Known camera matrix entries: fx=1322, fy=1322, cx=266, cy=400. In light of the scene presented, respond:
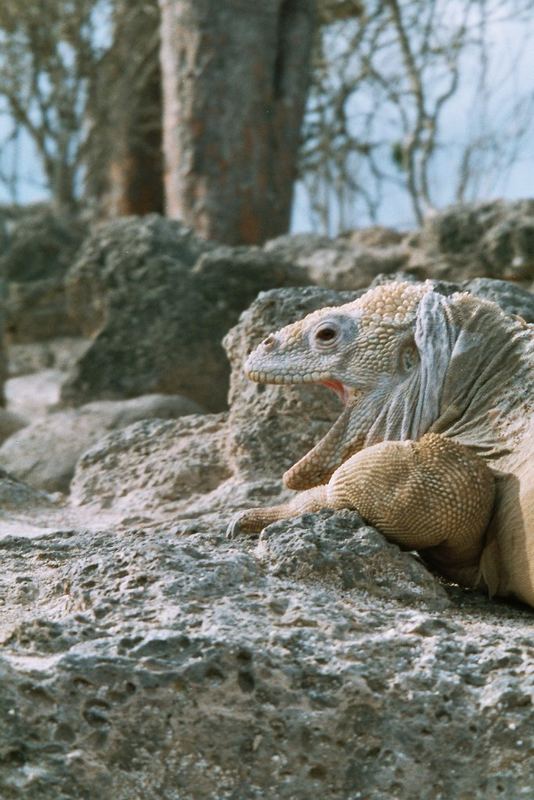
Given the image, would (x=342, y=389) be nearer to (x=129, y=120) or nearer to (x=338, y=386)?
(x=338, y=386)

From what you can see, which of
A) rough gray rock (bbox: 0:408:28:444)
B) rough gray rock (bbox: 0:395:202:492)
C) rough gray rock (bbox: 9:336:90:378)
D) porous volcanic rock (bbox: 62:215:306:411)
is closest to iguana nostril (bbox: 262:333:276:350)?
rough gray rock (bbox: 0:395:202:492)

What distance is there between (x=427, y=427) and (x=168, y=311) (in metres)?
6.06

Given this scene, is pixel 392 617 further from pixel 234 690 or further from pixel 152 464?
pixel 152 464

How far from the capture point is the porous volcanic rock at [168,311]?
10.0m

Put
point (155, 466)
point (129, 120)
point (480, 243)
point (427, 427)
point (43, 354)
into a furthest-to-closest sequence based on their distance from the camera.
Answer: point (129, 120), point (43, 354), point (480, 243), point (155, 466), point (427, 427)

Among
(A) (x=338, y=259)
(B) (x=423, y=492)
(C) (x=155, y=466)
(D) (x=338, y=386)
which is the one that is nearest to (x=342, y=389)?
(D) (x=338, y=386)

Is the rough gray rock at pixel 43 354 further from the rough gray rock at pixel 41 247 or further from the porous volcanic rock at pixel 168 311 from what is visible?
the porous volcanic rock at pixel 168 311

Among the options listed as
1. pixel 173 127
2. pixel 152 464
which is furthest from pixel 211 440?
pixel 173 127

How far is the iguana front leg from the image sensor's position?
3.88m

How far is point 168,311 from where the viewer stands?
10156 millimetres

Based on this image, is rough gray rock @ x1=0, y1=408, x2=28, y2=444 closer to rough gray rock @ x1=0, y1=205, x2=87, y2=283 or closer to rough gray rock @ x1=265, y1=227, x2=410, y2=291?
rough gray rock @ x1=265, y1=227, x2=410, y2=291

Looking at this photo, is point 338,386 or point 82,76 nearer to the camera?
Answer: point 338,386

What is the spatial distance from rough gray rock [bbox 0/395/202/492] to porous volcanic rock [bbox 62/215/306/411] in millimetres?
1354

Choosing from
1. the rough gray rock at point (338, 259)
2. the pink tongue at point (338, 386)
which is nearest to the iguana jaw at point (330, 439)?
the pink tongue at point (338, 386)
